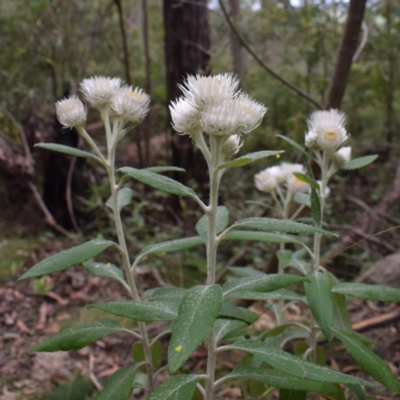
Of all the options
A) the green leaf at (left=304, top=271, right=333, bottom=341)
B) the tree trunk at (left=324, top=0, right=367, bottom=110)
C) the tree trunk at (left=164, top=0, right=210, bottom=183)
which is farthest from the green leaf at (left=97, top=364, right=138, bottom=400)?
the tree trunk at (left=164, top=0, right=210, bottom=183)

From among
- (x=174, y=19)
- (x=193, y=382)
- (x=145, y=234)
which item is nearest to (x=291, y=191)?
(x=193, y=382)

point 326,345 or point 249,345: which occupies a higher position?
→ point 249,345

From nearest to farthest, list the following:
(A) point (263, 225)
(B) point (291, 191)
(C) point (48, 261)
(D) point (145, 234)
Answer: (A) point (263, 225), (C) point (48, 261), (B) point (291, 191), (D) point (145, 234)

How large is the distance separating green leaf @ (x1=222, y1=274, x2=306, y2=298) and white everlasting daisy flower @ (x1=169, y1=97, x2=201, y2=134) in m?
0.45

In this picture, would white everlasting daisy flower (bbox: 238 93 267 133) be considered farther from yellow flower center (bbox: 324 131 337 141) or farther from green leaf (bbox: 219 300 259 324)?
green leaf (bbox: 219 300 259 324)

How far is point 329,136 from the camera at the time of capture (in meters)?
1.40

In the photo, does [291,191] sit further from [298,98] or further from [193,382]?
[298,98]

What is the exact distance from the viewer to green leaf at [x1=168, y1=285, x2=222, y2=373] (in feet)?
2.68

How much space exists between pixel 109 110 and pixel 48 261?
618mm

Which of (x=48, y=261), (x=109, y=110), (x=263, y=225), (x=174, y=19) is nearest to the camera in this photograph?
(x=263, y=225)

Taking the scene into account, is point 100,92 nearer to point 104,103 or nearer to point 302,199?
point 104,103

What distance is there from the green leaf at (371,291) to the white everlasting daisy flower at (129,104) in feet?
3.06

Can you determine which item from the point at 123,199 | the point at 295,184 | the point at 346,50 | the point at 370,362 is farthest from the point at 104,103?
the point at 346,50

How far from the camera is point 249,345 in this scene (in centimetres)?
113
